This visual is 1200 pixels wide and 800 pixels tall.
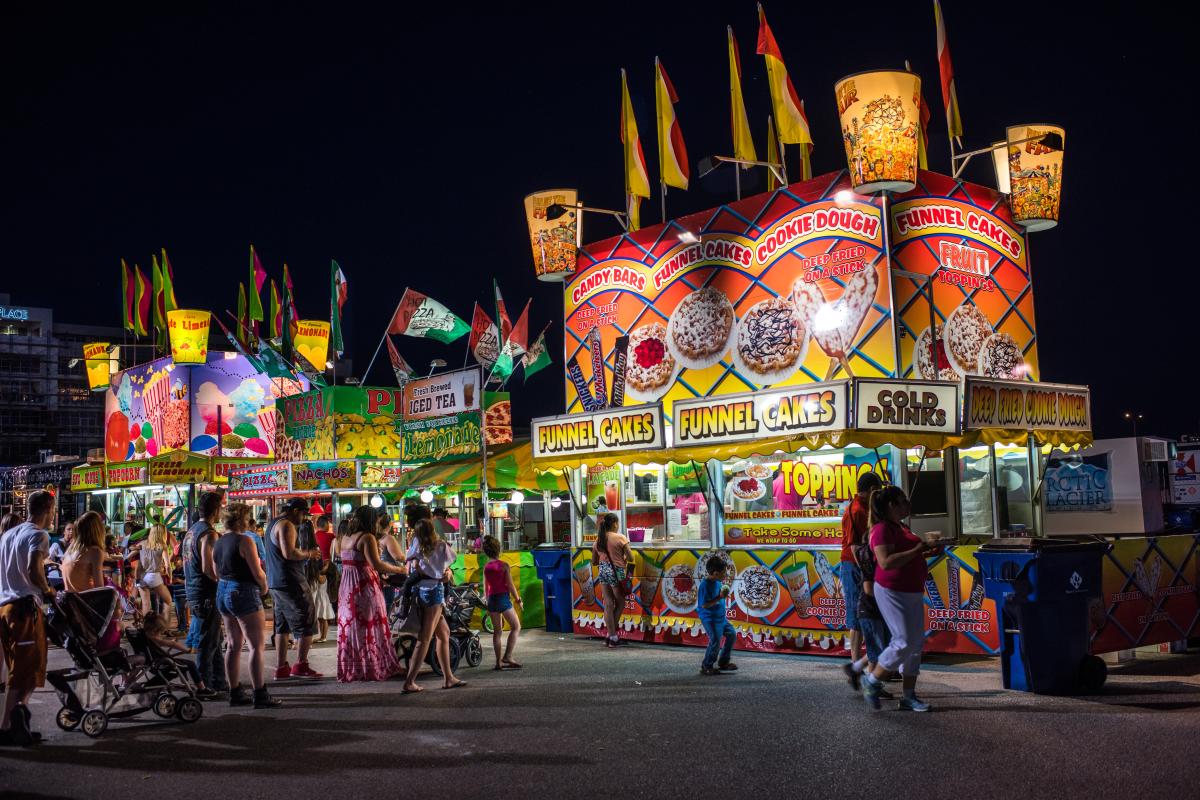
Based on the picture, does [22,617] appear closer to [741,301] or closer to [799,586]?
[799,586]

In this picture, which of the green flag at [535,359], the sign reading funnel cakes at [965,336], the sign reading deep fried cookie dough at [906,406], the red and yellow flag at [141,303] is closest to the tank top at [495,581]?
the sign reading deep fried cookie dough at [906,406]

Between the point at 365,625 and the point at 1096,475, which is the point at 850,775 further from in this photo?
the point at 1096,475

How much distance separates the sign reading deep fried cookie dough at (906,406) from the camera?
36.3 feet

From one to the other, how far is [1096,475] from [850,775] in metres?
19.2

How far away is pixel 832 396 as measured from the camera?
36.7ft

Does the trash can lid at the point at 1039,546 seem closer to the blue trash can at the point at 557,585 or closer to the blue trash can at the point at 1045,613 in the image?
the blue trash can at the point at 1045,613

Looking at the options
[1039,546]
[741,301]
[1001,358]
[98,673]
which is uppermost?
[741,301]

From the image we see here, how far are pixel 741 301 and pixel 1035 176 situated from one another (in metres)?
4.19

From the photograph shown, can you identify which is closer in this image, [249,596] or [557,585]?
[249,596]

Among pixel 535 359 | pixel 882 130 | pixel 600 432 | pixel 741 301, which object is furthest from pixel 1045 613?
pixel 535 359

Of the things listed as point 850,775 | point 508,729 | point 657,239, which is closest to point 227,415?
point 657,239

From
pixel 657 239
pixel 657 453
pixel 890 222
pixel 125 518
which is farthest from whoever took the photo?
pixel 125 518

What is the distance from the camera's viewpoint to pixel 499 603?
11617 millimetres

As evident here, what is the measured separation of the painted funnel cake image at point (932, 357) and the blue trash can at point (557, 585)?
5.51 m
